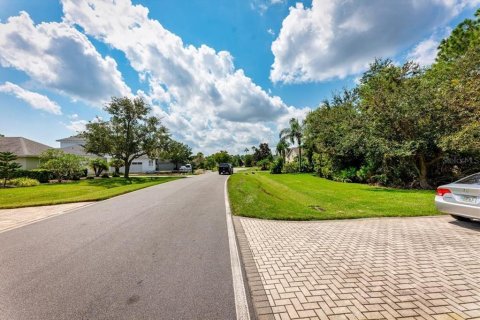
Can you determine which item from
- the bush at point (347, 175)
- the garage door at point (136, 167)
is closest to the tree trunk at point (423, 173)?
the bush at point (347, 175)

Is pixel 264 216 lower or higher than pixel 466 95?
lower

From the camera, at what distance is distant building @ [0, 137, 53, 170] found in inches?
1035

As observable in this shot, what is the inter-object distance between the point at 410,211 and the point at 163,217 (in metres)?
8.66

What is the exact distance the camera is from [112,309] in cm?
284

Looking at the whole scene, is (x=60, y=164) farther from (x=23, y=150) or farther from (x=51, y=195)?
Answer: (x=51, y=195)

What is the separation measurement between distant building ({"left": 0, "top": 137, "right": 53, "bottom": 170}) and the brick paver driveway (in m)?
32.1

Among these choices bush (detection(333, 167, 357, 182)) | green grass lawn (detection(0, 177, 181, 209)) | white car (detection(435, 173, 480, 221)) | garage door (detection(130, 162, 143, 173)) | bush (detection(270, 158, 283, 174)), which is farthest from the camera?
garage door (detection(130, 162, 143, 173))

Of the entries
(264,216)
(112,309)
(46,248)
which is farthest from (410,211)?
(46,248)

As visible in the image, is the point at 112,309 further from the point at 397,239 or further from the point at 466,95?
the point at 466,95

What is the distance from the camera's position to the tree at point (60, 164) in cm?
2336

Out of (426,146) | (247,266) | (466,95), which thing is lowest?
(247,266)

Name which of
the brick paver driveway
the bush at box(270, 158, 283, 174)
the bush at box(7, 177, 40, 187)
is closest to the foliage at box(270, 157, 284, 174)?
the bush at box(270, 158, 283, 174)

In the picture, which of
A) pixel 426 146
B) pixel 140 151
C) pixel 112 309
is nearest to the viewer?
pixel 112 309

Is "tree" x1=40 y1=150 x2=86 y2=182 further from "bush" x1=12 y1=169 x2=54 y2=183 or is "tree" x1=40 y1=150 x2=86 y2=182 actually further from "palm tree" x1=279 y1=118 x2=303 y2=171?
"palm tree" x1=279 y1=118 x2=303 y2=171
